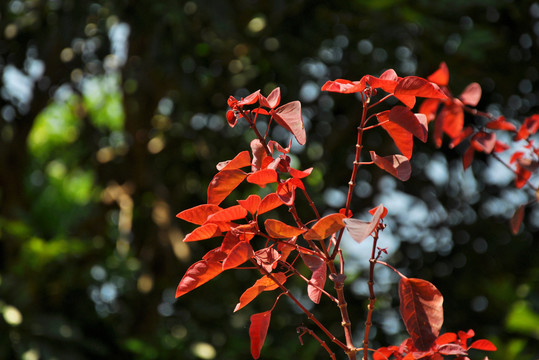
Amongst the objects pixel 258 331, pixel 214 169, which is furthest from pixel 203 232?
pixel 214 169

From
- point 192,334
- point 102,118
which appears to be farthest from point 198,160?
Answer: point 102,118

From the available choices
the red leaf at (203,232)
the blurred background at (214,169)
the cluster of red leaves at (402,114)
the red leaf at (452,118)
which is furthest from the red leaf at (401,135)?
the blurred background at (214,169)

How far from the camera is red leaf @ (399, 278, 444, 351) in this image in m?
0.56

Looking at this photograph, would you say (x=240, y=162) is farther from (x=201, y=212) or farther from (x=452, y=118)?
(x=452, y=118)

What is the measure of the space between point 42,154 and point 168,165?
2337mm

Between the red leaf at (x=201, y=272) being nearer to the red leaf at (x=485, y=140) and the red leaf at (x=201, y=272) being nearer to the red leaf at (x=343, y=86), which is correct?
the red leaf at (x=343, y=86)

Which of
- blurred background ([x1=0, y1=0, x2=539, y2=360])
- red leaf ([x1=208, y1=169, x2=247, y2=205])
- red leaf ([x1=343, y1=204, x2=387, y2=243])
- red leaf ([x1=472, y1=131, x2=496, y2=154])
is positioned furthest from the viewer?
blurred background ([x1=0, y1=0, x2=539, y2=360])

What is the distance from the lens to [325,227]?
0.57 m

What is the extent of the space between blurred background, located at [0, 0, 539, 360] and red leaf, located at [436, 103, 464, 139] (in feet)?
3.32

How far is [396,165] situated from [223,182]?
0.59ft

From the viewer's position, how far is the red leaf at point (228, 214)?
0.59 m

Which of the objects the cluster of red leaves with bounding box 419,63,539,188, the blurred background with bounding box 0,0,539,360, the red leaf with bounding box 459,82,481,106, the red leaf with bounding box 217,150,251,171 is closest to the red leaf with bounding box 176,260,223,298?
the red leaf with bounding box 217,150,251,171

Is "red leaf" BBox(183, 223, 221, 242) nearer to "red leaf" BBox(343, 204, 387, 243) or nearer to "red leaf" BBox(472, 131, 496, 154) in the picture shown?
"red leaf" BBox(343, 204, 387, 243)

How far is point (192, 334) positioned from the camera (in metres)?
2.43
